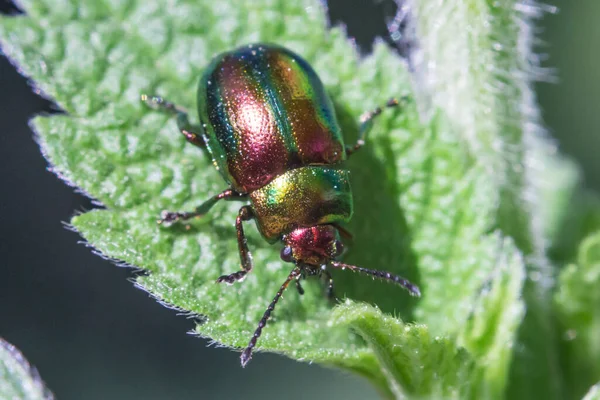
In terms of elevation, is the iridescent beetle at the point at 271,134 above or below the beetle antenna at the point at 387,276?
above

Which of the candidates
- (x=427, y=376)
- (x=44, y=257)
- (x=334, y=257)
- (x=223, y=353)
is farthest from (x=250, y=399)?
(x=427, y=376)

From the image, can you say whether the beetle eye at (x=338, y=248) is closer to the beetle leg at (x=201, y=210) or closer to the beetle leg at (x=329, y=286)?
the beetle leg at (x=329, y=286)

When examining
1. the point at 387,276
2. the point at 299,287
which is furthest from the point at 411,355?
the point at 299,287

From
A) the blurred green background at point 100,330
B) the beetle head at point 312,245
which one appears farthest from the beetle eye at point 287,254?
the blurred green background at point 100,330

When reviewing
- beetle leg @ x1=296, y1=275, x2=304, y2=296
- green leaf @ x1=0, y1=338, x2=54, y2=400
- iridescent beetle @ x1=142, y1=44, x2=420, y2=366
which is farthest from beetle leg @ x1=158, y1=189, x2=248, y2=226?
green leaf @ x1=0, y1=338, x2=54, y2=400

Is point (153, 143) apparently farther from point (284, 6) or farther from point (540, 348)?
point (540, 348)
